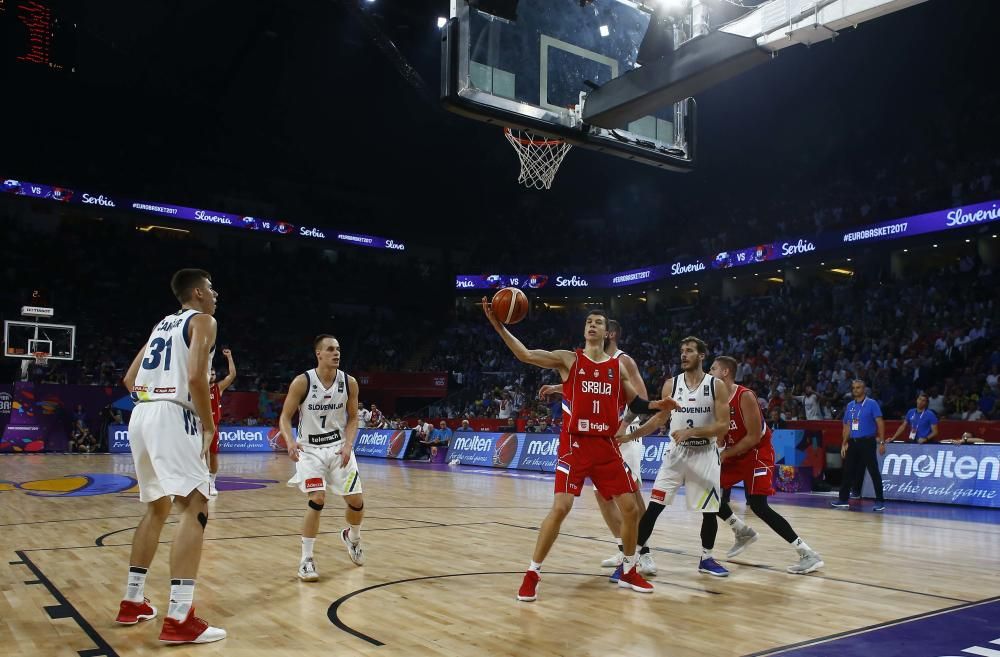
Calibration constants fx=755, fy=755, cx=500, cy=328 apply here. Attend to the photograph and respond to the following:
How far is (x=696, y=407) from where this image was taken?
252 inches

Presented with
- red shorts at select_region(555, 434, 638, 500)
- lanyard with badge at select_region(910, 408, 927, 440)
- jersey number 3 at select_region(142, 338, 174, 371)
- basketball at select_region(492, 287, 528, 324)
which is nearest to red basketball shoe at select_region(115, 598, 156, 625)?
jersey number 3 at select_region(142, 338, 174, 371)

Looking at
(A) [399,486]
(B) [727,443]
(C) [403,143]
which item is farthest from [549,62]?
(C) [403,143]

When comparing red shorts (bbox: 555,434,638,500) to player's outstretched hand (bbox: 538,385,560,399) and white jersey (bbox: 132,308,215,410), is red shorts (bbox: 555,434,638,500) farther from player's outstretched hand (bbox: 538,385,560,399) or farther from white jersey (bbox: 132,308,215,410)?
white jersey (bbox: 132,308,215,410)

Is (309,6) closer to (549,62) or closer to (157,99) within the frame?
(157,99)

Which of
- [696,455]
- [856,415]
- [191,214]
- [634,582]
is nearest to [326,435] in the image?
[634,582]

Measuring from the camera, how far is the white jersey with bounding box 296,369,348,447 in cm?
638

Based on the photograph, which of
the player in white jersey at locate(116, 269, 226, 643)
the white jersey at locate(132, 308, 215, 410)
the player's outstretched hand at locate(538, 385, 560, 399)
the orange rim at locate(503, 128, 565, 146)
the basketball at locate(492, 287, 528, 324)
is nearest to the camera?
the player in white jersey at locate(116, 269, 226, 643)

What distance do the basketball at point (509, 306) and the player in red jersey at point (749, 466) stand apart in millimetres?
2103

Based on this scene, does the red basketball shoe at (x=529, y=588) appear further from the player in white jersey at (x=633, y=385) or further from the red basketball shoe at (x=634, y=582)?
the player in white jersey at (x=633, y=385)

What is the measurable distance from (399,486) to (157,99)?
2434 cm

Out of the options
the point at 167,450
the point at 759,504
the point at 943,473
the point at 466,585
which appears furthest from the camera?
the point at 943,473

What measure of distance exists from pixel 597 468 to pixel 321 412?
8.02 feet

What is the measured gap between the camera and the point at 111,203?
105ft

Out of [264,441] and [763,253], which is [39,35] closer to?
[264,441]
